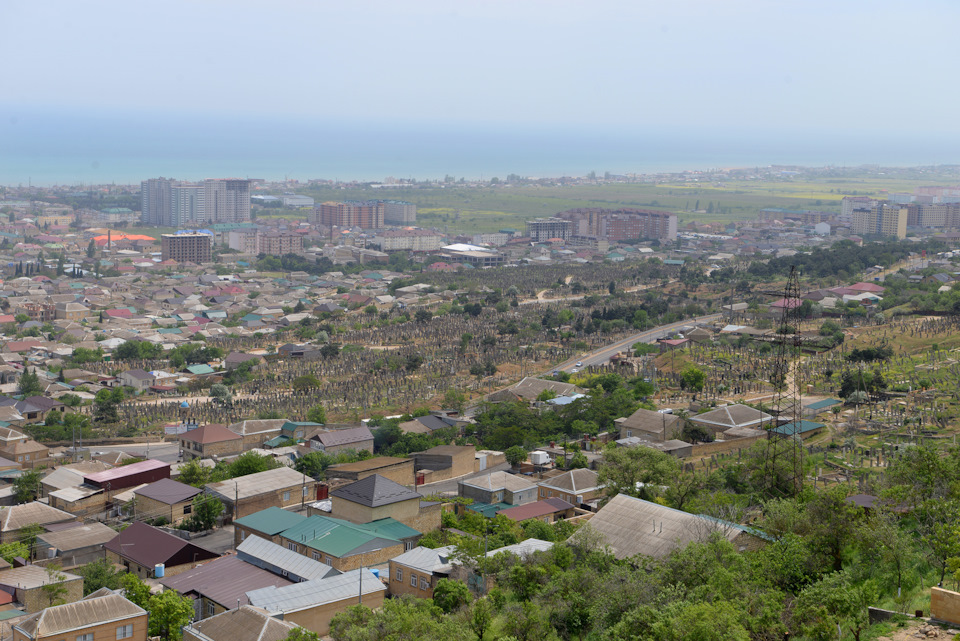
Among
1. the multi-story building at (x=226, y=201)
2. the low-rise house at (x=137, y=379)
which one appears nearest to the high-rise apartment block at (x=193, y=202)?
the multi-story building at (x=226, y=201)

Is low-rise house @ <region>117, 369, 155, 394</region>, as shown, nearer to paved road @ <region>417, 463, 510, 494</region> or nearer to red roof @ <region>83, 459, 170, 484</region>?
red roof @ <region>83, 459, 170, 484</region>

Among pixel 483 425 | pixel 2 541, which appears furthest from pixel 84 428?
pixel 483 425

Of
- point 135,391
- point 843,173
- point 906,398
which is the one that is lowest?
point 135,391

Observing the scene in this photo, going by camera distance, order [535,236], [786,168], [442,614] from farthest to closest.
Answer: [786,168]
[535,236]
[442,614]

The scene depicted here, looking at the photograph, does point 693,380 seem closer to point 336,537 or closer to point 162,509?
point 336,537

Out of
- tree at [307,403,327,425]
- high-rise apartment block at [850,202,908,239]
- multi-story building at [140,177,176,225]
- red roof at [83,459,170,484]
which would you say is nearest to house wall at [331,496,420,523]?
red roof at [83,459,170,484]

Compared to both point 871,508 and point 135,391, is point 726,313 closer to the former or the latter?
point 135,391

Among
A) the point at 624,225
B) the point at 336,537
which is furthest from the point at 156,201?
the point at 336,537
